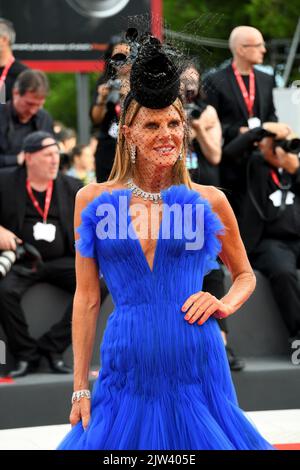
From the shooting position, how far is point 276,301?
6805 millimetres

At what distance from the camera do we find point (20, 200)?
253 inches

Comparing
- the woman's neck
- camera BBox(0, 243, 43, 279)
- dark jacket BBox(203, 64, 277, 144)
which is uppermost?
dark jacket BBox(203, 64, 277, 144)

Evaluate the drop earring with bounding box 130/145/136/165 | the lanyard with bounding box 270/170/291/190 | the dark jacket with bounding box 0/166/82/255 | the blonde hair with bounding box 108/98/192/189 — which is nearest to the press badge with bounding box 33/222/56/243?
the dark jacket with bounding box 0/166/82/255

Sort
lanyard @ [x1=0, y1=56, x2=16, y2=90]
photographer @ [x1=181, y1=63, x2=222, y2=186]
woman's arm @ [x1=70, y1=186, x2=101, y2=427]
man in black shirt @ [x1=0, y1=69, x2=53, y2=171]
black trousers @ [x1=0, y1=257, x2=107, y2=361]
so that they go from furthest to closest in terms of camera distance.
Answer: lanyard @ [x1=0, y1=56, x2=16, y2=90], man in black shirt @ [x1=0, y1=69, x2=53, y2=171], photographer @ [x1=181, y1=63, x2=222, y2=186], black trousers @ [x1=0, y1=257, x2=107, y2=361], woman's arm @ [x1=70, y1=186, x2=101, y2=427]

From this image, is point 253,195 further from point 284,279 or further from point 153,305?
point 153,305

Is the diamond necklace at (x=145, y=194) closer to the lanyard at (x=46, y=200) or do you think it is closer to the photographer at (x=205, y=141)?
the photographer at (x=205, y=141)

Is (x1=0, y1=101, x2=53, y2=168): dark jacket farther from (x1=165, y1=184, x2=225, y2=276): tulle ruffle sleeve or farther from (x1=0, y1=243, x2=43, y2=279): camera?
(x1=165, y1=184, x2=225, y2=276): tulle ruffle sleeve

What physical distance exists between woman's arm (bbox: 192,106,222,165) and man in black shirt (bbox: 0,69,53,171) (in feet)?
3.95

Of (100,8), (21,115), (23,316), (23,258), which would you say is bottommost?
(23,316)

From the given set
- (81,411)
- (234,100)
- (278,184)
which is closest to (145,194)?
(81,411)

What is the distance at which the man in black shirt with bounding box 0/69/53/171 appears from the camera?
6934mm

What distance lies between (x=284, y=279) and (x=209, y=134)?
1.10 m

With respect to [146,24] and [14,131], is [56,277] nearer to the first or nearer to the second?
[14,131]

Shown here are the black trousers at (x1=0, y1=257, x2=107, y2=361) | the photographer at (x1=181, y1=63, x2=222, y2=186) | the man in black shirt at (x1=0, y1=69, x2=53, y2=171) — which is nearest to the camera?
the black trousers at (x1=0, y1=257, x2=107, y2=361)
